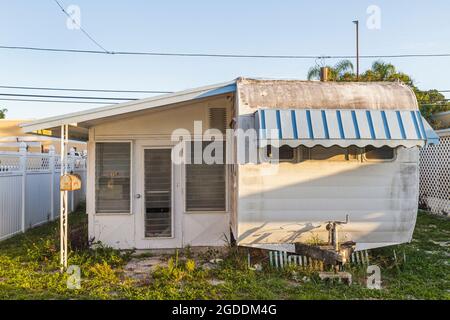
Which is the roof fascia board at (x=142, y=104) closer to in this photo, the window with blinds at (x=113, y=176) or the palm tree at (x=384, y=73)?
the window with blinds at (x=113, y=176)

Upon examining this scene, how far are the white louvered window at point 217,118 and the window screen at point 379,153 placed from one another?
8.91ft

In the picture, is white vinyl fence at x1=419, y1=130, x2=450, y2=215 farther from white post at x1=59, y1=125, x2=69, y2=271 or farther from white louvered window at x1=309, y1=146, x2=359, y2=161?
white post at x1=59, y1=125, x2=69, y2=271

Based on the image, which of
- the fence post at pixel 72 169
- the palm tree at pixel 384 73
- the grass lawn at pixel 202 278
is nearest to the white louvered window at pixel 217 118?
the grass lawn at pixel 202 278

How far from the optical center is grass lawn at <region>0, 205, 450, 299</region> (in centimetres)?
471

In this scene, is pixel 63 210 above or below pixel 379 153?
below

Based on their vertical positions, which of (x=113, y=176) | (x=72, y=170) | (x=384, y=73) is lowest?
(x=113, y=176)

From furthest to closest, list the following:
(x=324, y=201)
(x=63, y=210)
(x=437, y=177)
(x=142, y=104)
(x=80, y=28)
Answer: (x=80, y=28), (x=437, y=177), (x=63, y=210), (x=142, y=104), (x=324, y=201)

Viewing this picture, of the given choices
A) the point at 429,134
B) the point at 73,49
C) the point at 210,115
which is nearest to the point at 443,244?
the point at 429,134

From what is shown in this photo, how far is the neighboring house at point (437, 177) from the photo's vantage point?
11273mm

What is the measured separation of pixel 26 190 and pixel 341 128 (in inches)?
298

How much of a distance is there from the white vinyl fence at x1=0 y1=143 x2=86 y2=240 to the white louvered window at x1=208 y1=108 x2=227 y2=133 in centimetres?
465

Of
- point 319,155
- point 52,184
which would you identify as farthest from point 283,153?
point 52,184

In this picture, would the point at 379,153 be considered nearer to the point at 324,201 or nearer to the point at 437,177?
the point at 324,201

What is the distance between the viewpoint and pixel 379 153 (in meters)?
5.92
